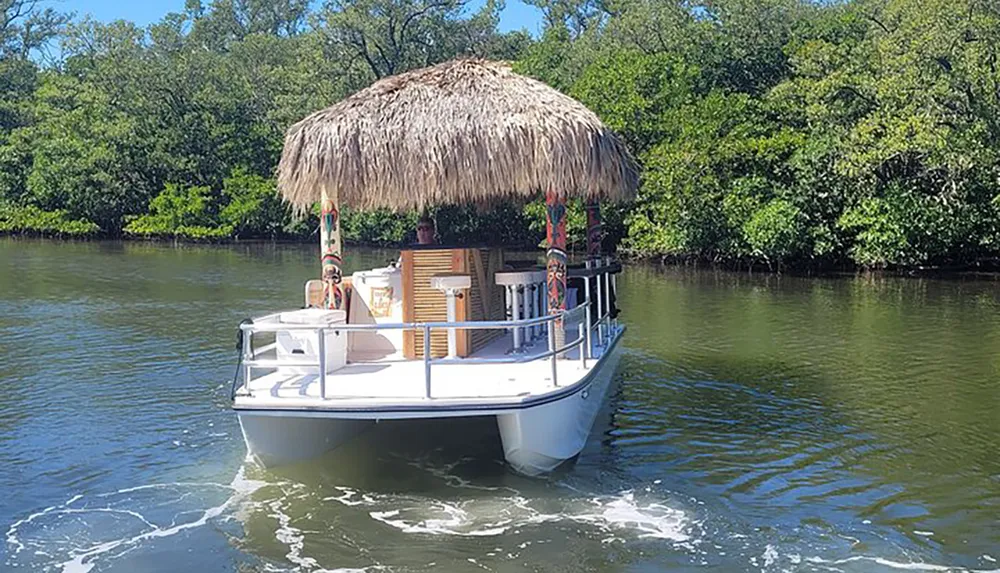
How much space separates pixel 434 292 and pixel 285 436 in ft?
7.40

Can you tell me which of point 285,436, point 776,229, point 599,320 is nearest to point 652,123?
point 776,229

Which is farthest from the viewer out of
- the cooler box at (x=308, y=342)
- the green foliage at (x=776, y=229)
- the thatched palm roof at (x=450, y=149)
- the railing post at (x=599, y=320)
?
the green foliage at (x=776, y=229)

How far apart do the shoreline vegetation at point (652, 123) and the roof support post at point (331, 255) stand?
2.16 metres

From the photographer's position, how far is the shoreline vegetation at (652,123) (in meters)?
26.0

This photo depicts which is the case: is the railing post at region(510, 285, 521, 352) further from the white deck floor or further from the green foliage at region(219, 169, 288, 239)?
the green foliage at region(219, 169, 288, 239)

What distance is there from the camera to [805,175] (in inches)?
1146

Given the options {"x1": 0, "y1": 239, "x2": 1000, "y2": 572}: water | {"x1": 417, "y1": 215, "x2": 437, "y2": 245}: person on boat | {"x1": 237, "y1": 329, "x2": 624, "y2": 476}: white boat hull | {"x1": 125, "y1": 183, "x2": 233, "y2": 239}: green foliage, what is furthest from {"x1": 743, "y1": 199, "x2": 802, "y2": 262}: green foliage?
{"x1": 125, "y1": 183, "x2": 233, "y2": 239}: green foliage

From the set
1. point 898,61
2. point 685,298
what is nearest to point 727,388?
point 685,298

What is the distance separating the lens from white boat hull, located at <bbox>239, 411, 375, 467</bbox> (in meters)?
8.20

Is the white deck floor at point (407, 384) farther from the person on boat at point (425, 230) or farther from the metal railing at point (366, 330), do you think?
the person on boat at point (425, 230)

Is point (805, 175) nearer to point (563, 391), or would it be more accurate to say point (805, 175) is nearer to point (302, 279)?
point (302, 279)

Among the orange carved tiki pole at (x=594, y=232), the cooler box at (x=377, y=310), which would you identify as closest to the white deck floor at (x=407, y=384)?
the cooler box at (x=377, y=310)

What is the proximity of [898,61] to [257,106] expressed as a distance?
36.6 m

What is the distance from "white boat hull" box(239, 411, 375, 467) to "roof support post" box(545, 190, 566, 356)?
240 centimetres
